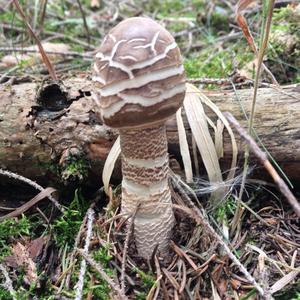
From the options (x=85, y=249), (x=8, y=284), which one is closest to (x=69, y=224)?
(x=85, y=249)

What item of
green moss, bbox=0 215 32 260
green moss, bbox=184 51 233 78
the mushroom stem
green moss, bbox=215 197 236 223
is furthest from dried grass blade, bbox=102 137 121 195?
green moss, bbox=184 51 233 78

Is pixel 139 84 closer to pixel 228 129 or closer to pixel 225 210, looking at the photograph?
pixel 228 129

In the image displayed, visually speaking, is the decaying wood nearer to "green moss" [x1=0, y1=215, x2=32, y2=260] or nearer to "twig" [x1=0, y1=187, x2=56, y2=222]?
"twig" [x1=0, y1=187, x2=56, y2=222]

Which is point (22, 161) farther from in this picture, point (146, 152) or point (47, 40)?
point (47, 40)

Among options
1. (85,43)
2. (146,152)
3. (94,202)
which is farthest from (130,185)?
(85,43)

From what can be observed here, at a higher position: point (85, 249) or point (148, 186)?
point (148, 186)

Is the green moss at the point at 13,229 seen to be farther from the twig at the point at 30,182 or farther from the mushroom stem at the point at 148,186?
the mushroom stem at the point at 148,186
